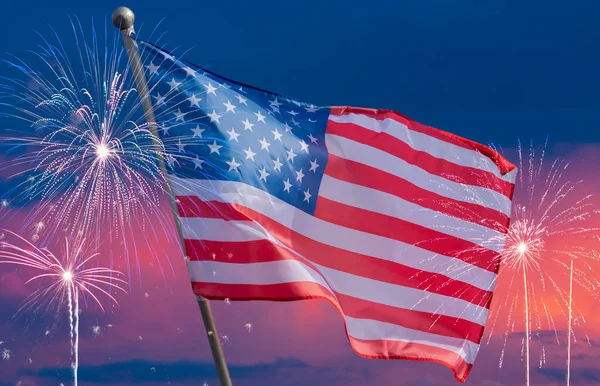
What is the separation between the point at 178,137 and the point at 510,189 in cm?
756

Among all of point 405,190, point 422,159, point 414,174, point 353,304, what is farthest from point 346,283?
point 422,159

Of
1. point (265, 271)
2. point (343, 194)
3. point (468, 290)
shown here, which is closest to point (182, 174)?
point (265, 271)

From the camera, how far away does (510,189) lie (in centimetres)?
2044

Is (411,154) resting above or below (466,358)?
above

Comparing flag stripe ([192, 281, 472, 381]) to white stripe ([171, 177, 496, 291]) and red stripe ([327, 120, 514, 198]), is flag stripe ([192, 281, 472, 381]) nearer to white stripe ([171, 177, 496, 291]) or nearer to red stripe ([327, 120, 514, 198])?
white stripe ([171, 177, 496, 291])

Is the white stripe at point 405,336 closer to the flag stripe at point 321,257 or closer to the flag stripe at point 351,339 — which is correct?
the flag stripe at point 351,339

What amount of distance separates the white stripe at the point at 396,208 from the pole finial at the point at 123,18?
15.0 ft

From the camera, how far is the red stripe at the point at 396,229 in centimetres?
1814

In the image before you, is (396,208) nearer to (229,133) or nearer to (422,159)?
(422,159)

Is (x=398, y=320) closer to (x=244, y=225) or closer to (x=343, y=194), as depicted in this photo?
(x=343, y=194)

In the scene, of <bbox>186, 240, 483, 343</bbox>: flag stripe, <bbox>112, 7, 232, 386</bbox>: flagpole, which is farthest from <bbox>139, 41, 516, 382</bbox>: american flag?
<bbox>112, 7, 232, 386</bbox>: flagpole

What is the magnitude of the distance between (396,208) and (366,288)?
5.97ft

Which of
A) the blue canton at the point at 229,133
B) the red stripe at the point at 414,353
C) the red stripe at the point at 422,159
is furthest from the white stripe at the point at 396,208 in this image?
the red stripe at the point at 414,353

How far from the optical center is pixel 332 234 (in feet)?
59.0
